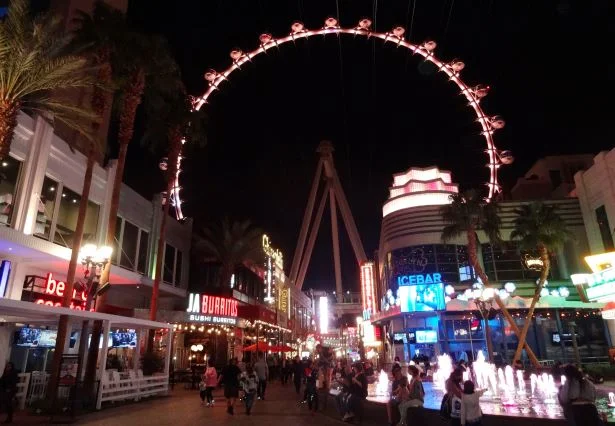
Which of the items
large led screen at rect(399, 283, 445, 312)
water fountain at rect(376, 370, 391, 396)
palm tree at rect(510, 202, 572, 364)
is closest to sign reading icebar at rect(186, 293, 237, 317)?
water fountain at rect(376, 370, 391, 396)

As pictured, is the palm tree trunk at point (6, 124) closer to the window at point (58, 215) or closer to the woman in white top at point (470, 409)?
the window at point (58, 215)

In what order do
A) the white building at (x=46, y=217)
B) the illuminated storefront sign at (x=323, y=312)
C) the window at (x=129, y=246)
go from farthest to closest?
the illuminated storefront sign at (x=323, y=312), the window at (x=129, y=246), the white building at (x=46, y=217)

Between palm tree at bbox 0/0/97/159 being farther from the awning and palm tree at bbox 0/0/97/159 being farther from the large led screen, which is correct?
the large led screen

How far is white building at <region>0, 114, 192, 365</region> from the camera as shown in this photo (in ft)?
61.5

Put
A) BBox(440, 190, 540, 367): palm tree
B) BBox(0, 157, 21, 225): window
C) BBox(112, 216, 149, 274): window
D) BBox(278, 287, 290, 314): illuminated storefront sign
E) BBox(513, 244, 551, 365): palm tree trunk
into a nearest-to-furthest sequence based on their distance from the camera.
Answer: BBox(0, 157, 21, 225): window
BBox(112, 216, 149, 274): window
BBox(513, 244, 551, 365): palm tree trunk
BBox(440, 190, 540, 367): palm tree
BBox(278, 287, 290, 314): illuminated storefront sign

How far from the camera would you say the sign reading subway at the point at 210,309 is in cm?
3369

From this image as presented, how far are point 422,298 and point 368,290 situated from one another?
66.5 feet

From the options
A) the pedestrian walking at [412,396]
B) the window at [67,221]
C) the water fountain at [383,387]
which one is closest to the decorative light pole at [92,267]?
the window at [67,221]

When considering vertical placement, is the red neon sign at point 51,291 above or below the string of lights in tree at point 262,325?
below

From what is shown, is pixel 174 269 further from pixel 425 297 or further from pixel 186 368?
pixel 425 297

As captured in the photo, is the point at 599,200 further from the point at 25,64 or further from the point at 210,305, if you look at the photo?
the point at 25,64

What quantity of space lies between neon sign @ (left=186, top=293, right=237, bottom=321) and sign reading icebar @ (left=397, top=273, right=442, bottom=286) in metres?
16.9

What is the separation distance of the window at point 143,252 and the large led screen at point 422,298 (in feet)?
77.1

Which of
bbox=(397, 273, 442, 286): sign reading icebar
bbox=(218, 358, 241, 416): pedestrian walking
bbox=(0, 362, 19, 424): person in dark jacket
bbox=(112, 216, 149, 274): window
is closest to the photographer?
bbox=(0, 362, 19, 424): person in dark jacket
